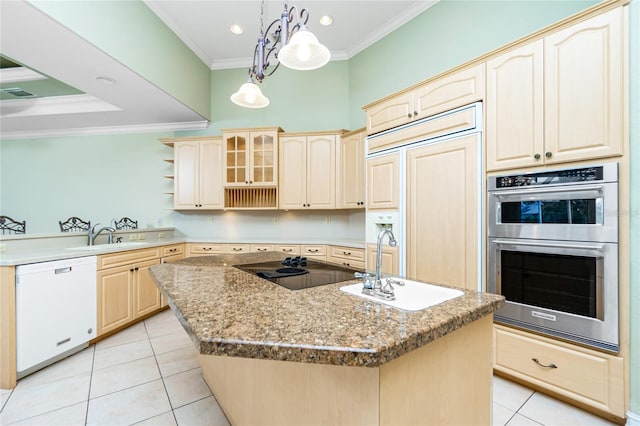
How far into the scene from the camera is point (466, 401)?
3.32ft

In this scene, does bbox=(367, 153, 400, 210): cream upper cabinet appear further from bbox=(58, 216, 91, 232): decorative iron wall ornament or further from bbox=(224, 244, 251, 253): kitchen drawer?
bbox=(58, 216, 91, 232): decorative iron wall ornament

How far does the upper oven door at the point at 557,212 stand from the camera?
1.53 metres

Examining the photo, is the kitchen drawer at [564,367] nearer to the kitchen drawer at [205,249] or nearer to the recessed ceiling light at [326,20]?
the kitchen drawer at [205,249]

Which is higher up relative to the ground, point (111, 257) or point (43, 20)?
point (43, 20)

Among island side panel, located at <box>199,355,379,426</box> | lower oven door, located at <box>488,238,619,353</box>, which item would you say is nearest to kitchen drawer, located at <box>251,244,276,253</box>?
island side panel, located at <box>199,355,379,426</box>

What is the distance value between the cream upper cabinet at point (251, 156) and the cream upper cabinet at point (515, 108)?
104 inches

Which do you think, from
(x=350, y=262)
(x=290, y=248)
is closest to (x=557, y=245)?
(x=350, y=262)

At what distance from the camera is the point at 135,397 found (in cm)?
181

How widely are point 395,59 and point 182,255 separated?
376 centimetres

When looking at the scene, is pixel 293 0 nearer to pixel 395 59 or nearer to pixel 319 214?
pixel 395 59

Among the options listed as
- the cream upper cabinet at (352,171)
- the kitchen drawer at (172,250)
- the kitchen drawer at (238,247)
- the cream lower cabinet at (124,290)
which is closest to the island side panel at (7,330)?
the cream lower cabinet at (124,290)

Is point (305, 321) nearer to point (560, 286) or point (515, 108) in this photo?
point (560, 286)

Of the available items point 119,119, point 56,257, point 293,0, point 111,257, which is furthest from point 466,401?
point 119,119

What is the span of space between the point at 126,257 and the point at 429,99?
3331 mm
